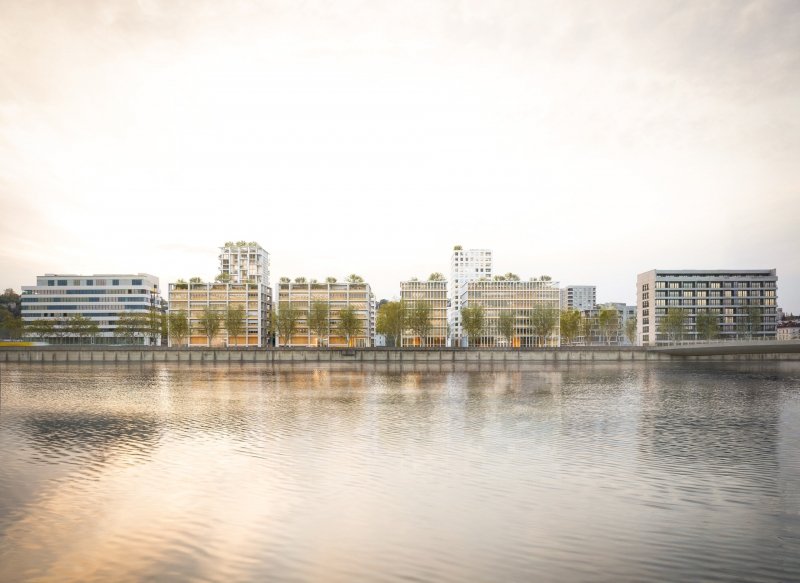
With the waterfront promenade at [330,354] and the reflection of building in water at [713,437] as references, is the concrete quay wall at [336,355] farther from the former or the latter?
the reflection of building in water at [713,437]

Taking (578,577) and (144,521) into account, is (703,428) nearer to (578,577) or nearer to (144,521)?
(578,577)

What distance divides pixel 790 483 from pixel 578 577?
14489 millimetres

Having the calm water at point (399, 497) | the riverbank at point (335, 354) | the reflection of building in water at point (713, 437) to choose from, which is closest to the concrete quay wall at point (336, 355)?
the riverbank at point (335, 354)

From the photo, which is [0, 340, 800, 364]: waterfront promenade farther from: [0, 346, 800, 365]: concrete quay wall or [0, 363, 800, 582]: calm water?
[0, 363, 800, 582]: calm water

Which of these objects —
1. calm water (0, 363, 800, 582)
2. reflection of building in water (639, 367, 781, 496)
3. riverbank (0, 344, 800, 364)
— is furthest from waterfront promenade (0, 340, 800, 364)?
calm water (0, 363, 800, 582)

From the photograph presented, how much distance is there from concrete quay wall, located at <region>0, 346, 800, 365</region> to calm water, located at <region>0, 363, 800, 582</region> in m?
117

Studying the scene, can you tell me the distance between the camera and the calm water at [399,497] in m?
16.5

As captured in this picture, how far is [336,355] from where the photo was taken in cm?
16462

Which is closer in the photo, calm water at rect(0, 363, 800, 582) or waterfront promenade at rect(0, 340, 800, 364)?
calm water at rect(0, 363, 800, 582)

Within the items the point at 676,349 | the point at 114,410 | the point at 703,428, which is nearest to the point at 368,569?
the point at 703,428

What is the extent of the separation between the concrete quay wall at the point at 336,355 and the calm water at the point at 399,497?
116875 millimetres

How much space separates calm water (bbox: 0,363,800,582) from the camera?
16516 millimetres

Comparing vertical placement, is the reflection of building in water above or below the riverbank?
above

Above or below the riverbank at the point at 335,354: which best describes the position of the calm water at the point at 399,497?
above
